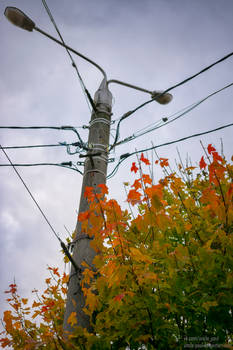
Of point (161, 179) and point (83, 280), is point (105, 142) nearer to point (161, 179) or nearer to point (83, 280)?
point (161, 179)

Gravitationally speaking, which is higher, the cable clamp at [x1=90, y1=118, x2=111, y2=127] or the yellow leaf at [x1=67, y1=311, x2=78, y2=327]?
the cable clamp at [x1=90, y1=118, x2=111, y2=127]

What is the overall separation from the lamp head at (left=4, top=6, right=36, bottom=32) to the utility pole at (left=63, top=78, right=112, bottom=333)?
59.7 inches

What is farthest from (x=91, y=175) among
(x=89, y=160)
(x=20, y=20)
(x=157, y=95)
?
(x=20, y=20)

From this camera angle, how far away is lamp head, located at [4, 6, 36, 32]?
3721mm

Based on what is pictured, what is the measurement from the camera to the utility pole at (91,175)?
8.42 feet

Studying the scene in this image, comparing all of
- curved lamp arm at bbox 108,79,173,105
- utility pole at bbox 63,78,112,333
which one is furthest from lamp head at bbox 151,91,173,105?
utility pole at bbox 63,78,112,333

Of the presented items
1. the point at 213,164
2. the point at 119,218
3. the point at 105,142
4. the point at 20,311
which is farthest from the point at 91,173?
the point at 20,311

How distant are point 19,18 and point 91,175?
2764 mm

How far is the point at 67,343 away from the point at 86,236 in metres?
1.10

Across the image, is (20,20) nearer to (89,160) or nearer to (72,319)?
(89,160)

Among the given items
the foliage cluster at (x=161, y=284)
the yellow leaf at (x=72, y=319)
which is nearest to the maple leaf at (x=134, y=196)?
the foliage cluster at (x=161, y=284)

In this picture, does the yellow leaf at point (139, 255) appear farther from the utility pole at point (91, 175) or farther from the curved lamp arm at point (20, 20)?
the curved lamp arm at point (20, 20)

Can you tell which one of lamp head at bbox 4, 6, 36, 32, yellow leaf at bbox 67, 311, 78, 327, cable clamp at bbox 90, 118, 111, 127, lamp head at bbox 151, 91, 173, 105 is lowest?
yellow leaf at bbox 67, 311, 78, 327

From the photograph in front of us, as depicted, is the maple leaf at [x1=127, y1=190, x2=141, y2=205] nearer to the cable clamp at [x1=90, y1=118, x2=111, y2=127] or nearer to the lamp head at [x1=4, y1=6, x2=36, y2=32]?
the cable clamp at [x1=90, y1=118, x2=111, y2=127]
